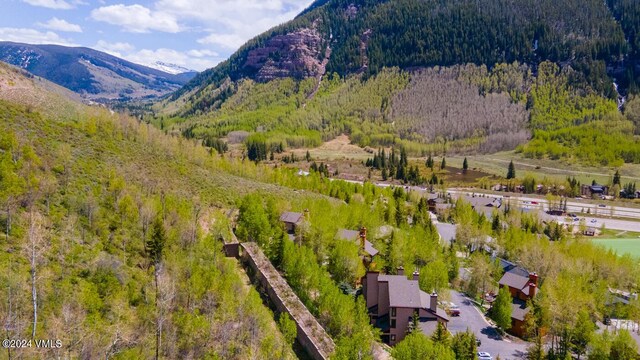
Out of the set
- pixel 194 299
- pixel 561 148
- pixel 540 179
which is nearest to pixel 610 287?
pixel 194 299

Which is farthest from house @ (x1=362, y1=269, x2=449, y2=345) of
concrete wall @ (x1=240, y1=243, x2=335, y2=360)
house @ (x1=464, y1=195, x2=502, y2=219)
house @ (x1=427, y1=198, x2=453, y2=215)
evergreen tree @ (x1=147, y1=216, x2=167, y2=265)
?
house @ (x1=464, y1=195, x2=502, y2=219)

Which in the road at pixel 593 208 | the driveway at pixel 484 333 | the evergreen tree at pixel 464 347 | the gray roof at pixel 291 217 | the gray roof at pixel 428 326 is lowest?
the driveway at pixel 484 333

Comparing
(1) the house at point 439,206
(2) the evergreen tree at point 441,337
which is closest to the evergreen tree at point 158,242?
(2) the evergreen tree at point 441,337

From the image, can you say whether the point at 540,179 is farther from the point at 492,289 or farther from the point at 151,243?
the point at 151,243

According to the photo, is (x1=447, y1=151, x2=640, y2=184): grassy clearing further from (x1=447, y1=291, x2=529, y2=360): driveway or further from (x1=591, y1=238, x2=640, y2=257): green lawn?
(x1=447, y1=291, x2=529, y2=360): driveway

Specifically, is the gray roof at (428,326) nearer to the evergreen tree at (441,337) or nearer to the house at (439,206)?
the evergreen tree at (441,337)

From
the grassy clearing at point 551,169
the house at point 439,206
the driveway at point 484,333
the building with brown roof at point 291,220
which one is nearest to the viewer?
the driveway at point 484,333
